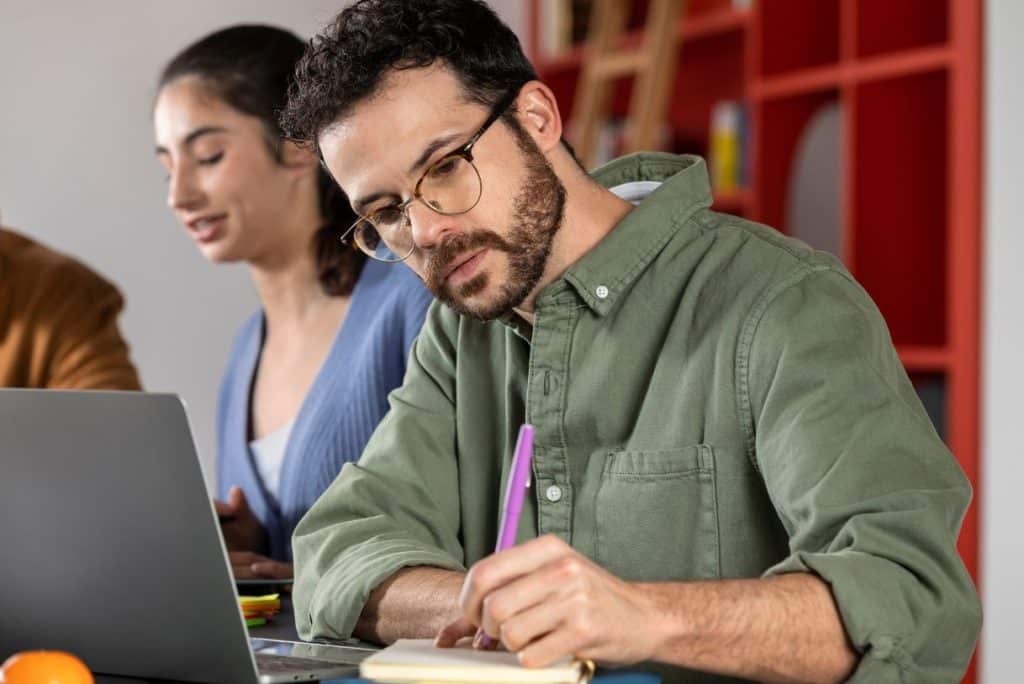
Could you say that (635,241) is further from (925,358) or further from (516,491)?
(925,358)

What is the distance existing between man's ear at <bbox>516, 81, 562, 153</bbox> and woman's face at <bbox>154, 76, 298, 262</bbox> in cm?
86

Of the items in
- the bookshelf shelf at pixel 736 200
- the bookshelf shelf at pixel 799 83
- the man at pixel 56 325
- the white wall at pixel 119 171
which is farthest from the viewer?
the white wall at pixel 119 171

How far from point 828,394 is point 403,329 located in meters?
0.92

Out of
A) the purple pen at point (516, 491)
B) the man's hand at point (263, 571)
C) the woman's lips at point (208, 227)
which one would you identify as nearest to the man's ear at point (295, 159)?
the woman's lips at point (208, 227)

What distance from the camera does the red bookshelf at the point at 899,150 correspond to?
3027 millimetres

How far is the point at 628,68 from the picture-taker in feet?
13.9

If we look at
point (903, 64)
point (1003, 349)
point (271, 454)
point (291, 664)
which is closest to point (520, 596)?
point (291, 664)

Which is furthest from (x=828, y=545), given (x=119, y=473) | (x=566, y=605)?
(x=119, y=473)

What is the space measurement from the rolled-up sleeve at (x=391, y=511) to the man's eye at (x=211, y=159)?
772 mm

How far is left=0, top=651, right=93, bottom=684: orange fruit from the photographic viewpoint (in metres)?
0.87

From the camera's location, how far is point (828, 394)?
1.09m

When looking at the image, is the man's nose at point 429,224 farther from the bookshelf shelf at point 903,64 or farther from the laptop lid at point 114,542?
the bookshelf shelf at point 903,64

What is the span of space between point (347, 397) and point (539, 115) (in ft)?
2.23

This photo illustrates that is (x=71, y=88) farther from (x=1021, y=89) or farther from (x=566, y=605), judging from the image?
(x=566, y=605)
